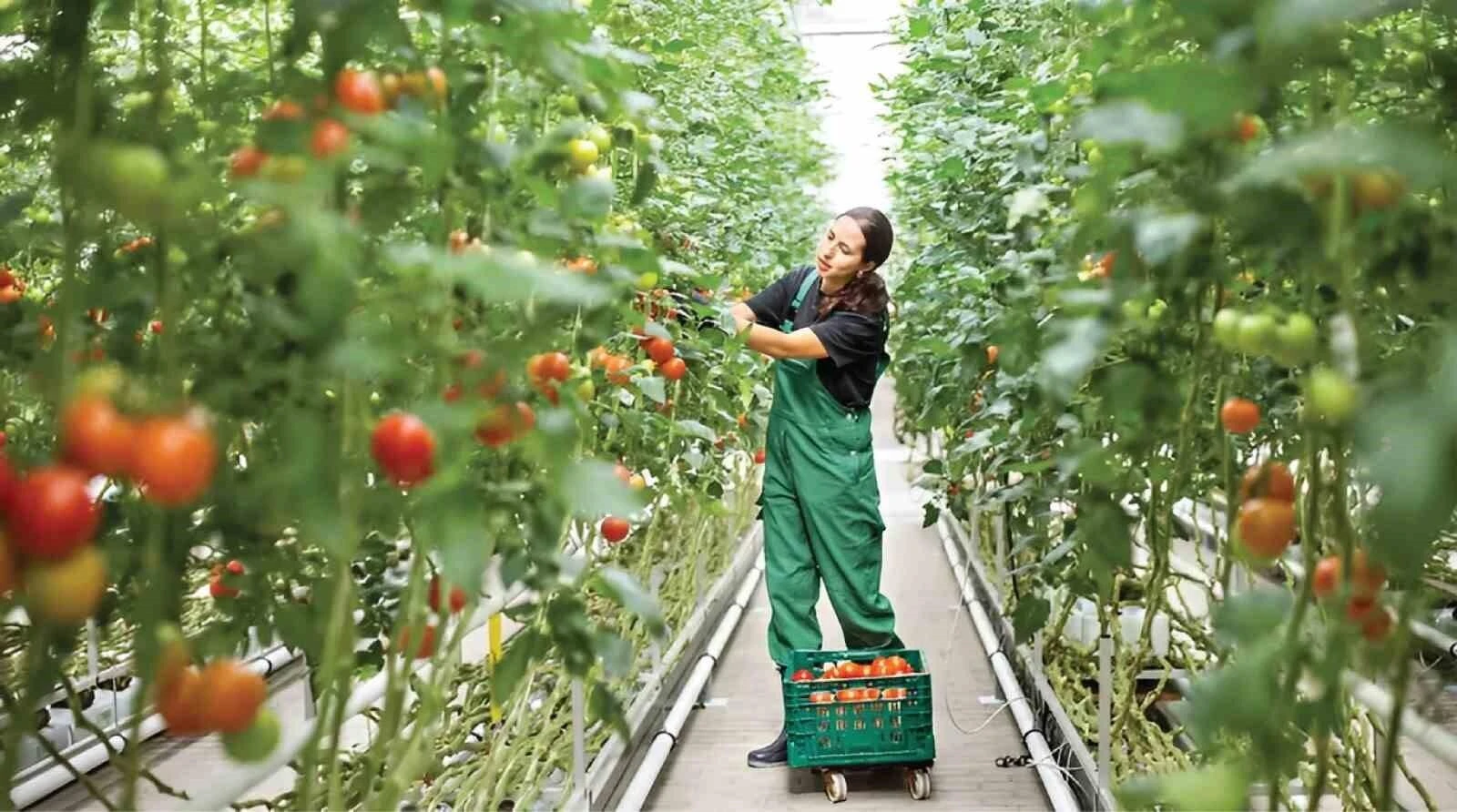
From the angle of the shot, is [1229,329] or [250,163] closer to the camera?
[250,163]

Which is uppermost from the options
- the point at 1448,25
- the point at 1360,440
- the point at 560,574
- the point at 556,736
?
the point at 1448,25

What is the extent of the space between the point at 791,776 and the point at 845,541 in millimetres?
559

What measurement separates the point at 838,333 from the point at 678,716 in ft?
3.38

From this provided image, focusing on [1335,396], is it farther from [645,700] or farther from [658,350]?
[645,700]

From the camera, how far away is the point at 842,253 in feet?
9.87

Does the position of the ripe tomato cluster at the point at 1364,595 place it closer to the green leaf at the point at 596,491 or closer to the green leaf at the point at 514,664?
the green leaf at the point at 596,491

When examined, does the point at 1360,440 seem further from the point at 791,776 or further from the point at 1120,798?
the point at 791,776

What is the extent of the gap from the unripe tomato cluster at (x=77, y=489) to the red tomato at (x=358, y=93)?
0.75 ft

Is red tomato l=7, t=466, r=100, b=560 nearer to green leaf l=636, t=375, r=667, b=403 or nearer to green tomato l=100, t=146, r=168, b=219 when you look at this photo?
green tomato l=100, t=146, r=168, b=219

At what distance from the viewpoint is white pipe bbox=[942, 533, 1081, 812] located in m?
2.53

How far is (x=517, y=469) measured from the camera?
50.8 inches

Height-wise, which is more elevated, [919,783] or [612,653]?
[612,653]

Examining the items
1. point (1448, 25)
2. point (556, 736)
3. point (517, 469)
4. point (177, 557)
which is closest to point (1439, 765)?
point (556, 736)

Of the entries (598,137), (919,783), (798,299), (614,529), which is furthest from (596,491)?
(798,299)
